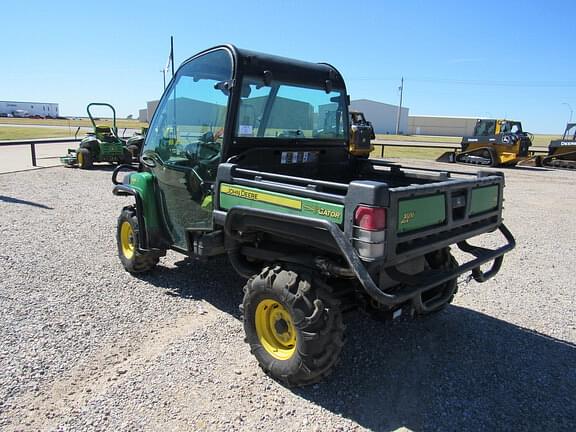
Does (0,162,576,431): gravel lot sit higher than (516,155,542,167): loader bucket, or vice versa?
(516,155,542,167): loader bucket

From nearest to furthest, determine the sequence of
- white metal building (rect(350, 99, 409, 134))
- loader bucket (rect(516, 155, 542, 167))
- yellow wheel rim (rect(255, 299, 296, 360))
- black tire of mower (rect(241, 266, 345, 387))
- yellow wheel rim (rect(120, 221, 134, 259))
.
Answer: black tire of mower (rect(241, 266, 345, 387)) → yellow wheel rim (rect(255, 299, 296, 360)) → yellow wheel rim (rect(120, 221, 134, 259)) → loader bucket (rect(516, 155, 542, 167)) → white metal building (rect(350, 99, 409, 134))

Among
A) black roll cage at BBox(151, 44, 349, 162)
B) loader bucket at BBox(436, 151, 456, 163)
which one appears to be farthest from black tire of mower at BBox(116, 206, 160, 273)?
loader bucket at BBox(436, 151, 456, 163)

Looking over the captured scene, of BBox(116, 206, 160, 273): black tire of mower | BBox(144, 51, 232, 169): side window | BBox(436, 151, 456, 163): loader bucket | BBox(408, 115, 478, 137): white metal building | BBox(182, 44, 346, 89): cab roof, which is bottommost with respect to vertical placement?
BBox(116, 206, 160, 273): black tire of mower

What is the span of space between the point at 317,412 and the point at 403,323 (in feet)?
5.10

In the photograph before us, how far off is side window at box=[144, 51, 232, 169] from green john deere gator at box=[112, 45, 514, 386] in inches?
0.6

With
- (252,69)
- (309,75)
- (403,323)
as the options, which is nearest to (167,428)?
(403,323)

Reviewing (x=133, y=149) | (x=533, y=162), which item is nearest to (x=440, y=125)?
(x=533, y=162)

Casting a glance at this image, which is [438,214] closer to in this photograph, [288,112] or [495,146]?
[288,112]

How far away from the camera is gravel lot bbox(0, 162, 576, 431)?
2748 millimetres

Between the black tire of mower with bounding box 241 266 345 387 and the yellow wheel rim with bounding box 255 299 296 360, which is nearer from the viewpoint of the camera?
the black tire of mower with bounding box 241 266 345 387

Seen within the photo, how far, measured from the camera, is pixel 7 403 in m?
2.78

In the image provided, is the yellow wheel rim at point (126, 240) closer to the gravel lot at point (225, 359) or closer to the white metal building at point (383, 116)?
the gravel lot at point (225, 359)

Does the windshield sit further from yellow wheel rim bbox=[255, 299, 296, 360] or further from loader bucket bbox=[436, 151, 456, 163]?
loader bucket bbox=[436, 151, 456, 163]

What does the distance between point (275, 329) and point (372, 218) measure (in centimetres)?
125
